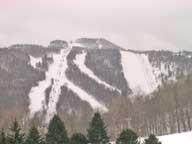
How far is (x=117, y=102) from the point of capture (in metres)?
128

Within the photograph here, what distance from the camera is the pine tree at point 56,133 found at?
48.4 m

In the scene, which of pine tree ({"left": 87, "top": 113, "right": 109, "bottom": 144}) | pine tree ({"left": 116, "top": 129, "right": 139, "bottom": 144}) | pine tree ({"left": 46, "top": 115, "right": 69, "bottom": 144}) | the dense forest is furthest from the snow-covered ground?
pine tree ({"left": 46, "top": 115, "right": 69, "bottom": 144})

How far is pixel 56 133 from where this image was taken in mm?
48719

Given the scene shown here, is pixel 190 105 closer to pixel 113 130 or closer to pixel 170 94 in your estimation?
pixel 170 94

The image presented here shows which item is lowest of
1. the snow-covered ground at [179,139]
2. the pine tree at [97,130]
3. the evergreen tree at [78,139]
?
the snow-covered ground at [179,139]

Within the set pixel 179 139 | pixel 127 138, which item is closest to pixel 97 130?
pixel 127 138

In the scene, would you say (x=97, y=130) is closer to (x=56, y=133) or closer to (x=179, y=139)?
(x=56, y=133)

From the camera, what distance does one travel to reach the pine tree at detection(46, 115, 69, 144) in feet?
159

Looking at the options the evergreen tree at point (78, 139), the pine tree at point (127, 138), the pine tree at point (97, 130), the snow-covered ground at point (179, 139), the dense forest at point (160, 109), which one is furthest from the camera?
the dense forest at point (160, 109)

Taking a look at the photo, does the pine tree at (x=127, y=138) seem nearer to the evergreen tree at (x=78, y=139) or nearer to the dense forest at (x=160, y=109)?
the evergreen tree at (x=78, y=139)

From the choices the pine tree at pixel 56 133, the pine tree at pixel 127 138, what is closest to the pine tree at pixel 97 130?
the pine tree at pixel 127 138

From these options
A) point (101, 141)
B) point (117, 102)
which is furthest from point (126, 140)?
point (117, 102)

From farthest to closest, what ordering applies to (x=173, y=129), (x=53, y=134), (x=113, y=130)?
(x=113, y=130) → (x=173, y=129) → (x=53, y=134)

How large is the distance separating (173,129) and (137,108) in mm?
10337
